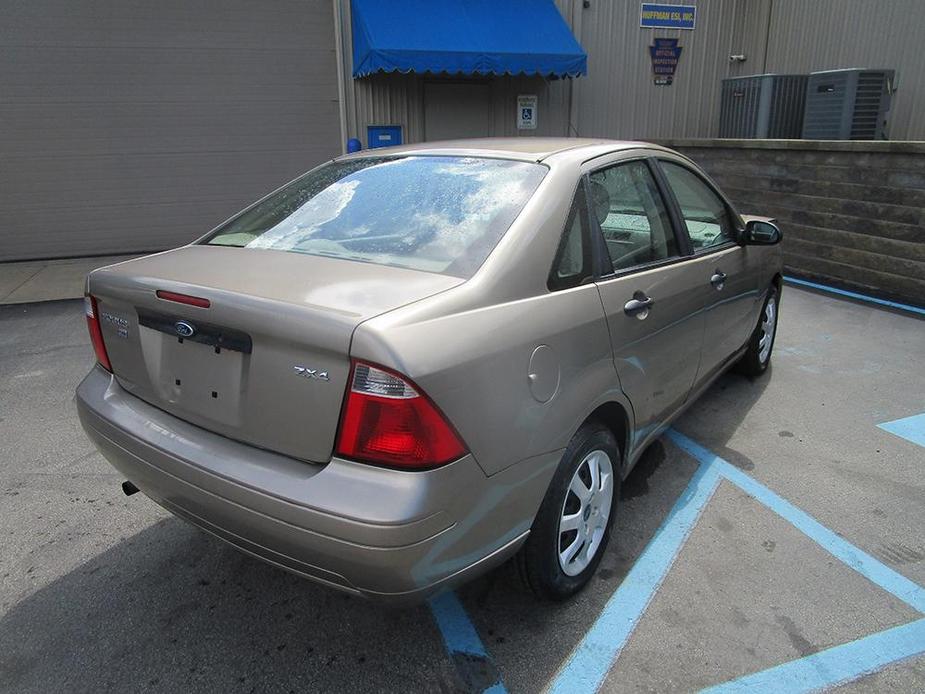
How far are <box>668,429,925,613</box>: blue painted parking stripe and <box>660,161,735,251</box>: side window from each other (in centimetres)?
117

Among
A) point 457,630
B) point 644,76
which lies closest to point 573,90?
point 644,76

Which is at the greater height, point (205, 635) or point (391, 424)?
point (391, 424)

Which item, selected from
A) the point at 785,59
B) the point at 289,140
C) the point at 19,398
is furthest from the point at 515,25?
the point at 19,398

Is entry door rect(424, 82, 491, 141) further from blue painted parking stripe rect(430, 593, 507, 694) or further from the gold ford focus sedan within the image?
blue painted parking stripe rect(430, 593, 507, 694)

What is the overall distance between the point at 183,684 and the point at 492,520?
45.4 inches

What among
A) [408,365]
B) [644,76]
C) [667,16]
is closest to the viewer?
[408,365]

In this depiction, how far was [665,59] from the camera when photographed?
12.0 m

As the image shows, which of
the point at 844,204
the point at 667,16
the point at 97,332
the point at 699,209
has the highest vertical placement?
the point at 667,16

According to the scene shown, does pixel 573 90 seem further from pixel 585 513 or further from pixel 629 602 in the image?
pixel 629 602

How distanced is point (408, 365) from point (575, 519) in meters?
1.07

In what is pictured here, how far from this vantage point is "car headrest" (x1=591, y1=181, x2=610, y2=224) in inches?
105

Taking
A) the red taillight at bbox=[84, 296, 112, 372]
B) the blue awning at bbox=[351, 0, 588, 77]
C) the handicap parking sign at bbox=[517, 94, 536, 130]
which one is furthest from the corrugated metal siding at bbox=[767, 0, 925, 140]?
the red taillight at bbox=[84, 296, 112, 372]

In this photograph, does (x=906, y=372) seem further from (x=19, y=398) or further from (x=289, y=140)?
(x=289, y=140)

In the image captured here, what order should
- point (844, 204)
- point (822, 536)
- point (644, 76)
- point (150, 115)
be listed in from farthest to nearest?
point (644, 76)
point (150, 115)
point (844, 204)
point (822, 536)
